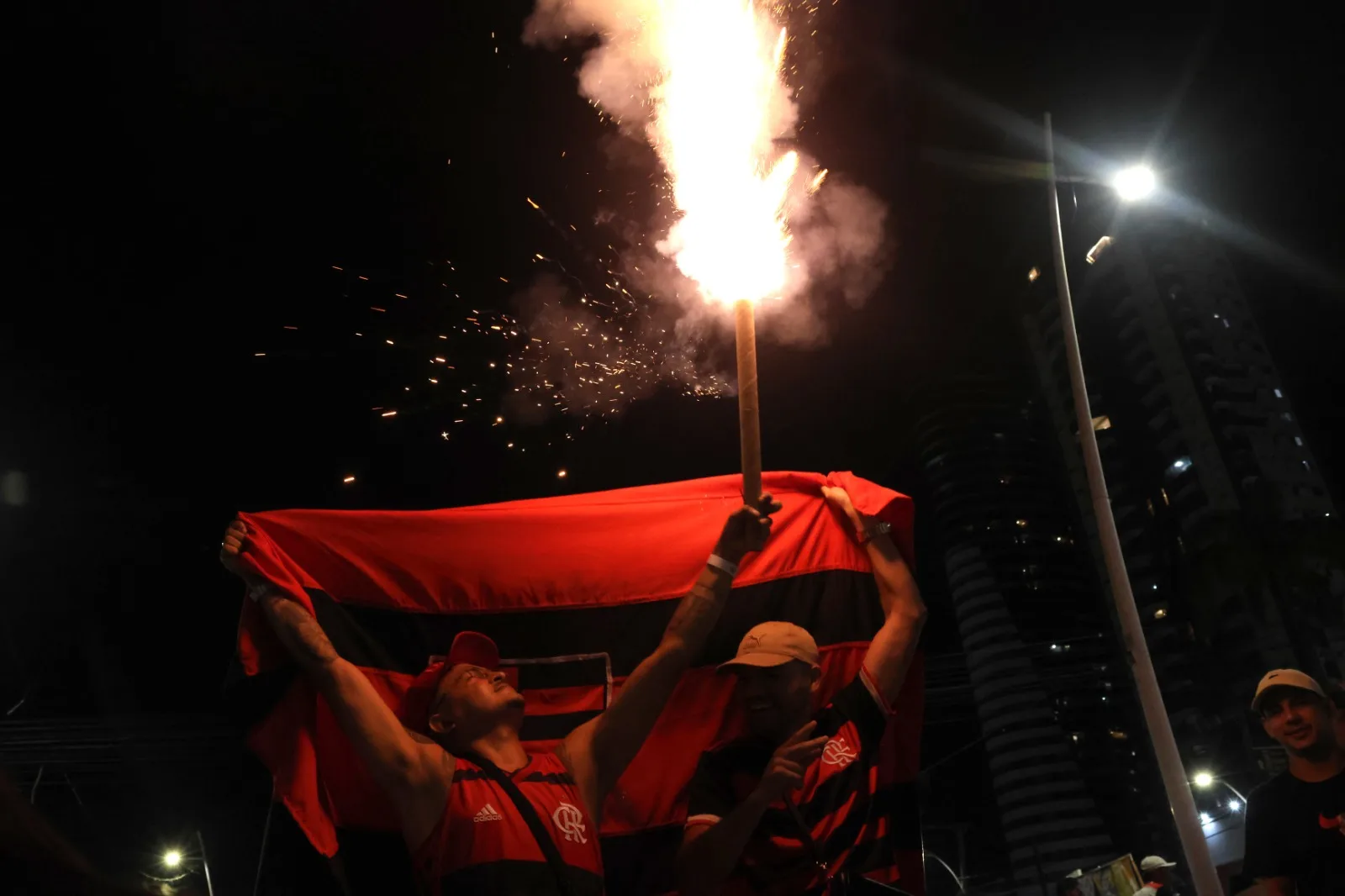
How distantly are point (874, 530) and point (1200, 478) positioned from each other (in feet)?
33.1

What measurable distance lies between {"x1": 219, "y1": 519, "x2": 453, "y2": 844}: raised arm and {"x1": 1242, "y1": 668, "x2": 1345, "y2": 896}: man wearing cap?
3388mm

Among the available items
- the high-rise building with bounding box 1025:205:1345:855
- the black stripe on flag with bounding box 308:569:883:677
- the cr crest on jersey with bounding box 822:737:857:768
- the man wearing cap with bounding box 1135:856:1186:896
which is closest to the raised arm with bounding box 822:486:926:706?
the black stripe on flag with bounding box 308:569:883:677

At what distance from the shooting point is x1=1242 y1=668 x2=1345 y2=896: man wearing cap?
3510 millimetres

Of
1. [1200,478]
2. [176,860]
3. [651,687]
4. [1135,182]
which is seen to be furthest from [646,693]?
[176,860]

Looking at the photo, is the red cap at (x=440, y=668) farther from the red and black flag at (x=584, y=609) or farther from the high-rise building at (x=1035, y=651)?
the high-rise building at (x=1035, y=651)

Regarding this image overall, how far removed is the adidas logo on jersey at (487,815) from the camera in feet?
10.4

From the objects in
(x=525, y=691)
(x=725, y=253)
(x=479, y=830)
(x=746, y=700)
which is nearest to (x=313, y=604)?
(x=525, y=691)

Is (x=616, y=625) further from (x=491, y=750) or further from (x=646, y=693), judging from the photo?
(x=491, y=750)

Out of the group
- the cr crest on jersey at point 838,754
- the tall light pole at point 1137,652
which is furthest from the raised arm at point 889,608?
the tall light pole at point 1137,652

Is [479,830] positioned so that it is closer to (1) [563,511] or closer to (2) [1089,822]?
(1) [563,511]

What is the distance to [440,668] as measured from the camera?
385 centimetres

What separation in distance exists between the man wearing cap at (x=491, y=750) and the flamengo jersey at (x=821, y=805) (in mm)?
398

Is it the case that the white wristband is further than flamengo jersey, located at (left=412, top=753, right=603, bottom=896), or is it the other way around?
the white wristband

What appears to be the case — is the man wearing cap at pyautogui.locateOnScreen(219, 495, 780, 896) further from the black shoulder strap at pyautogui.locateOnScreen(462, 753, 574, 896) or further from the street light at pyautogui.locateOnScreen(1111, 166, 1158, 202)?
the street light at pyautogui.locateOnScreen(1111, 166, 1158, 202)
